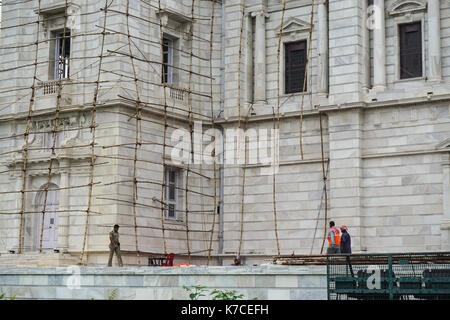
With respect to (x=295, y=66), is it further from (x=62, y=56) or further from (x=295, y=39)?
(x=62, y=56)

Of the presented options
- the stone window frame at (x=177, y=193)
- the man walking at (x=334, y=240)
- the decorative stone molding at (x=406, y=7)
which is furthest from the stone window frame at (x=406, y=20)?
the stone window frame at (x=177, y=193)

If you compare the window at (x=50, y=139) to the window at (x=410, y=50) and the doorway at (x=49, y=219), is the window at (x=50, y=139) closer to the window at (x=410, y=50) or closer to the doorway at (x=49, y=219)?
the doorway at (x=49, y=219)

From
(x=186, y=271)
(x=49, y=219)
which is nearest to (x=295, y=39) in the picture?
(x=49, y=219)

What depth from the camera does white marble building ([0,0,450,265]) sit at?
32000 mm

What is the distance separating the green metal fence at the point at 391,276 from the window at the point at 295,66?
1818 centimetres

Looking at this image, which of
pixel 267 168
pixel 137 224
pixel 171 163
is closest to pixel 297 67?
pixel 267 168

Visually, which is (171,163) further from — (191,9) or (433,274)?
(433,274)

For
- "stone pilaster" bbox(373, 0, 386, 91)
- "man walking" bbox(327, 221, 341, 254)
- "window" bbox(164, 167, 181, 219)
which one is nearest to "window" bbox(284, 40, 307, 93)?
"stone pilaster" bbox(373, 0, 386, 91)

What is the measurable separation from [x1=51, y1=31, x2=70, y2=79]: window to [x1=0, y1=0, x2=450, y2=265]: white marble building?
62mm

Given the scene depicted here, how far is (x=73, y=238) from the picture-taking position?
32.7 meters

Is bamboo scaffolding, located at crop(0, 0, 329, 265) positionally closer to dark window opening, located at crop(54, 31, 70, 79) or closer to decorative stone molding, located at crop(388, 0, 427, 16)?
dark window opening, located at crop(54, 31, 70, 79)

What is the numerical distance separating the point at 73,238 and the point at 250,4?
42.6 feet

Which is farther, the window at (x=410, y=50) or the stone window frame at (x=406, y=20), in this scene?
the window at (x=410, y=50)

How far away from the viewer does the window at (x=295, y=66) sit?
35.3 meters
